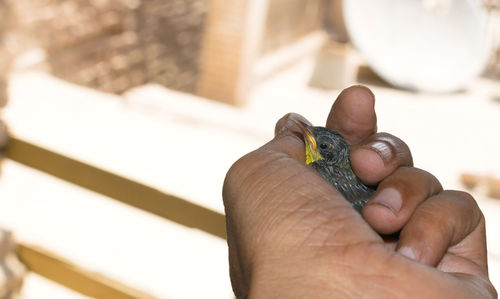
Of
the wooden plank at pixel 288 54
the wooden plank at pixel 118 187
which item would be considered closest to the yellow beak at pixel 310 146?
the wooden plank at pixel 118 187

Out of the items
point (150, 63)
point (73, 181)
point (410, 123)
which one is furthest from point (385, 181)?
point (410, 123)

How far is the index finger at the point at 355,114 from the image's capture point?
0.96m

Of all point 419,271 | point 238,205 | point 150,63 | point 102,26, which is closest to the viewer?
point 419,271

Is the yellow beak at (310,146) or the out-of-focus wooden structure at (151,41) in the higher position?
the yellow beak at (310,146)

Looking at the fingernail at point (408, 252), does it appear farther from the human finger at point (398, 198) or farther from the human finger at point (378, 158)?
the human finger at point (378, 158)

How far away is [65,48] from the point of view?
3.62m

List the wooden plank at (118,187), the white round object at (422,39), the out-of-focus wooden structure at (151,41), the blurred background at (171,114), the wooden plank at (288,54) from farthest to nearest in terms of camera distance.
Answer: the wooden plank at (288,54), the white round object at (422,39), the out-of-focus wooden structure at (151,41), the blurred background at (171,114), the wooden plank at (118,187)

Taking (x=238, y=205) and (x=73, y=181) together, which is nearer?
(x=238, y=205)

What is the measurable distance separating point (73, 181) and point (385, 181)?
115 centimetres

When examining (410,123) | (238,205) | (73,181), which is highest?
(238,205)

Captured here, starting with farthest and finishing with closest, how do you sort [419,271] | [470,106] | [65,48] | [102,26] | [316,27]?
[316,27]
[470,106]
[102,26]
[65,48]
[419,271]

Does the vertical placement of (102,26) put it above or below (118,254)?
above

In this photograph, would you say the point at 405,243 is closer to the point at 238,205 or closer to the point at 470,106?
the point at 238,205

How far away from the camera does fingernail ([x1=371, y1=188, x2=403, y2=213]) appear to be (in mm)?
764
